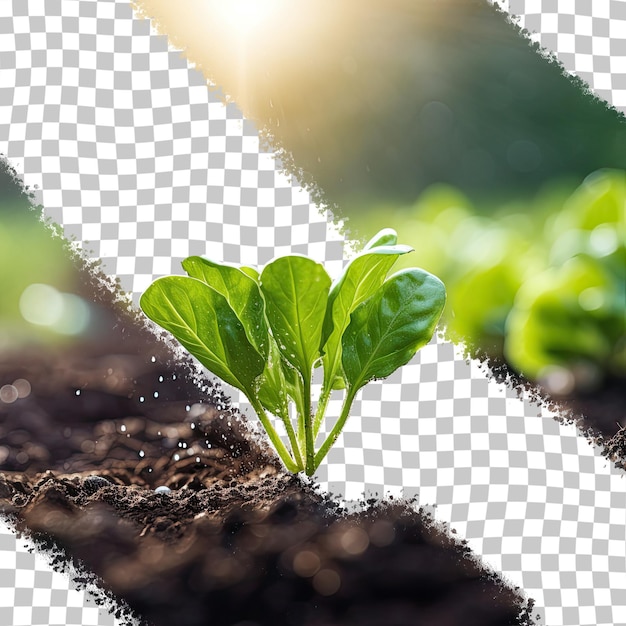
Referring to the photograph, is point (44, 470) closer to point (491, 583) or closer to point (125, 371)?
point (125, 371)

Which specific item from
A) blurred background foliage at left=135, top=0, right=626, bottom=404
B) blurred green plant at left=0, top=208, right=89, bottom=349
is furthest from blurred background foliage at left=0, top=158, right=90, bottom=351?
blurred background foliage at left=135, top=0, right=626, bottom=404

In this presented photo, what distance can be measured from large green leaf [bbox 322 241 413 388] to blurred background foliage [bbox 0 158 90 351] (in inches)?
20.2

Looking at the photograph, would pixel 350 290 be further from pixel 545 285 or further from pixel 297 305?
pixel 545 285

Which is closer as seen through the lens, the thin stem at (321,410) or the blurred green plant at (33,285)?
the thin stem at (321,410)

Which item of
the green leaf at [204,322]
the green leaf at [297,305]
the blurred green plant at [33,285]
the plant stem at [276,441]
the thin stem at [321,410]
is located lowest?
the blurred green plant at [33,285]

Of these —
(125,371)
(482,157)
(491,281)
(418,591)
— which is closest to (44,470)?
(125,371)

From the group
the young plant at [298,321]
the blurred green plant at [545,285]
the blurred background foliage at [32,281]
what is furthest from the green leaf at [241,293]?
the blurred background foliage at [32,281]

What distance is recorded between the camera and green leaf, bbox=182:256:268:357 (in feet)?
1.67

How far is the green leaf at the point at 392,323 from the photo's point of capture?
0.52 m

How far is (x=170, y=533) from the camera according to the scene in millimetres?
464

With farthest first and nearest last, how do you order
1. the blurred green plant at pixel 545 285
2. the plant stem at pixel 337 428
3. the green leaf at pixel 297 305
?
the blurred green plant at pixel 545 285
the plant stem at pixel 337 428
the green leaf at pixel 297 305

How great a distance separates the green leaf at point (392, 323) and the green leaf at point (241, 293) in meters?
0.08

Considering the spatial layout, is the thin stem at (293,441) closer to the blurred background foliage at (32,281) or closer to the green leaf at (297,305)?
the green leaf at (297,305)

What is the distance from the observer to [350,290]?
0.52 m
